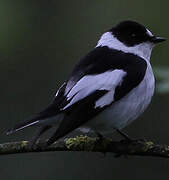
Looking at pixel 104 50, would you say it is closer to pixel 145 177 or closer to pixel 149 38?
pixel 149 38

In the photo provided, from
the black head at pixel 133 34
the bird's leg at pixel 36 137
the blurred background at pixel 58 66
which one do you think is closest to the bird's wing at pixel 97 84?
the bird's leg at pixel 36 137

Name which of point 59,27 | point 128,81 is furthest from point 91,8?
point 128,81

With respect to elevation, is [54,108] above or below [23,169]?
above

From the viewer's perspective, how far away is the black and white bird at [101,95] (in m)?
5.07

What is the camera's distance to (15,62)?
9375mm

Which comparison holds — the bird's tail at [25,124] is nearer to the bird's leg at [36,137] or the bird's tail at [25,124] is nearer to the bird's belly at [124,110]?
the bird's leg at [36,137]

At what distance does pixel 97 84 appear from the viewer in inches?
206

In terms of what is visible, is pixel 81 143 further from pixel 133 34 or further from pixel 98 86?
pixel 133 34

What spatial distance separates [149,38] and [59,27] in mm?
4066

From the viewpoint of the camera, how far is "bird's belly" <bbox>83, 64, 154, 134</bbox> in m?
5.30

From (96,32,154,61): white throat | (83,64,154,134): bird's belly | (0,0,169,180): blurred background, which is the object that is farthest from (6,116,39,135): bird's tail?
(0,0,169,180): blurred background

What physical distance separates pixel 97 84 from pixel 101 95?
9cm

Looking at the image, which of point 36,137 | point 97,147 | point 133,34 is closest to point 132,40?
point 133,34

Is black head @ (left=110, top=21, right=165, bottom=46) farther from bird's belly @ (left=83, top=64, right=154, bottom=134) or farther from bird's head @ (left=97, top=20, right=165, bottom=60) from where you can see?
bird's belly @ (left=83, top=64, right=154, bottom=134)
